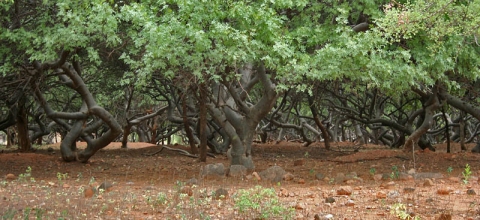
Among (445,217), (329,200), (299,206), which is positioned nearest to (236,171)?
(329,200)

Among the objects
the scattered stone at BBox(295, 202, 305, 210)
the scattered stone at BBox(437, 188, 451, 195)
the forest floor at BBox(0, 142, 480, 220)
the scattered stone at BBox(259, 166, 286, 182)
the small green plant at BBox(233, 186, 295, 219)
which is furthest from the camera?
the scattered stone at BBox(259, 166, 286, 182)

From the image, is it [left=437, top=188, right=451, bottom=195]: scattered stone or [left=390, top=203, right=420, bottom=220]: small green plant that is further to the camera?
[left=437, top=188, right=451, bottom=195]: scattered stone

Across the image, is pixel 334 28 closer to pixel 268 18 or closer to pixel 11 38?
pixel 268 18

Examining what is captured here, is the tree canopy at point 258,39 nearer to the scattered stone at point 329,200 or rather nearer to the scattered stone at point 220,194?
the scattered stone at point 220,194

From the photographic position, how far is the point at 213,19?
1069 centimetres

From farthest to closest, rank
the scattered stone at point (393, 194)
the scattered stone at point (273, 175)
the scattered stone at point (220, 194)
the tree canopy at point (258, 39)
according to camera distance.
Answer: the scattered stone at point (273, 175)
the tree canopy at point (258, 39)
the scattered stone at point (220, 194)
the scattered stone at point (393, 194)

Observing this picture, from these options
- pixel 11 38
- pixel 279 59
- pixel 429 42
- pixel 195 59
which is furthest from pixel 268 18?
pixel 11 38

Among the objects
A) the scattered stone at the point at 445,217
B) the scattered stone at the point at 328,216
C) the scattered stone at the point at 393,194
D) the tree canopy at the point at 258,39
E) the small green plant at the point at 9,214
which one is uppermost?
the tree canopy at the point at 258,39

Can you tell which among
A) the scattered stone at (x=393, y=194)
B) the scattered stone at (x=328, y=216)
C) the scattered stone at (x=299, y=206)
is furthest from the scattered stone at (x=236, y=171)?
the scattered stone at (x=328, y=216)

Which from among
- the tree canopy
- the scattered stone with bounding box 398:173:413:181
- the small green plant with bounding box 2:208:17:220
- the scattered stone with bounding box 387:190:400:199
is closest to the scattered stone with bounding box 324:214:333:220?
the scattered stone with bounding box 387:190:400:199

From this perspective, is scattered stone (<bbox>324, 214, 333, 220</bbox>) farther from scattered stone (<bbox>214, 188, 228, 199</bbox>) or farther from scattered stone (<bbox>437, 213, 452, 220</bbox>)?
scattered stone (<bbox>214, 188, 228, 199</bbox>)

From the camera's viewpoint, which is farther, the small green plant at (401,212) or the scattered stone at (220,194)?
the scattered stone at (220,194)

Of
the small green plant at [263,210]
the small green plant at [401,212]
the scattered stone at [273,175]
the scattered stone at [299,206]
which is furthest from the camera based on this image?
the scattered stone at [273,175]

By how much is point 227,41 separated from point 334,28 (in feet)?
9.31
